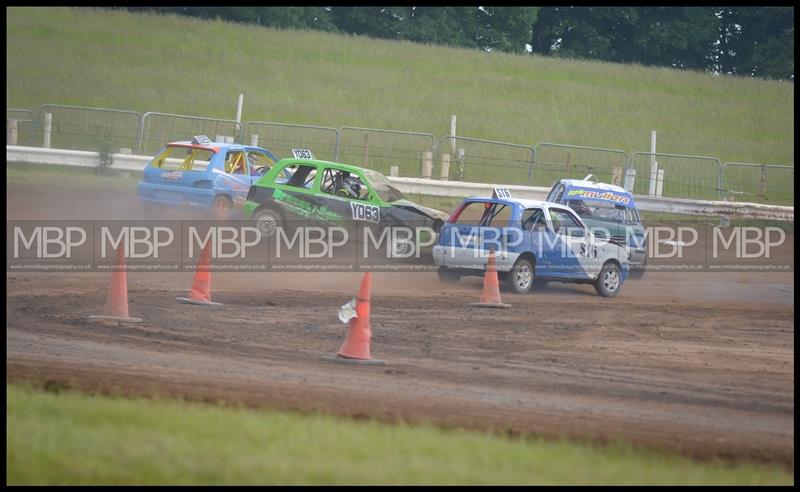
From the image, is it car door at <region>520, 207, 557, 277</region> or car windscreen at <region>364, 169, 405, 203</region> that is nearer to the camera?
car door at <region>520, 207, 557, 277</region>

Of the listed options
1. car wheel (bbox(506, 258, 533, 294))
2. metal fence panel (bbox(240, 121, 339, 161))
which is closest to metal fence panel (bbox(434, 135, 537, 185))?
metal fence panel (bbox(240, 121, 339, 161))

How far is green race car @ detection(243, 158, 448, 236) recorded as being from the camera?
2003 centimetres

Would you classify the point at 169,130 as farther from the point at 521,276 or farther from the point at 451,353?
the point at 451,353

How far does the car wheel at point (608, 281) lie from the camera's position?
18.3 metres

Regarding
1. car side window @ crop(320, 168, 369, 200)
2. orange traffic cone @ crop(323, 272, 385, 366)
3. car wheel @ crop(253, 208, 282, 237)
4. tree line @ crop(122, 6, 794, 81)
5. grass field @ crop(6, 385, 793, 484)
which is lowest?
grass field @ crop(6, 385, 793, 484)

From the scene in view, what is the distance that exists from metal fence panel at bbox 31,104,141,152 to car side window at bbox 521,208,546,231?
14305 mm

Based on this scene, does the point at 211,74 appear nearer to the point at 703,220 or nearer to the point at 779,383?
the point at 703,220

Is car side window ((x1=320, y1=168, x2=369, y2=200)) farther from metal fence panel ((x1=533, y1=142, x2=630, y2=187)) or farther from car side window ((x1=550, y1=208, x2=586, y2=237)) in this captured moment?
metal fence panel ((x1=533, y1=142, x2=630, y2=187))

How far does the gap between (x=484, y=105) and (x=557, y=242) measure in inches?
1143

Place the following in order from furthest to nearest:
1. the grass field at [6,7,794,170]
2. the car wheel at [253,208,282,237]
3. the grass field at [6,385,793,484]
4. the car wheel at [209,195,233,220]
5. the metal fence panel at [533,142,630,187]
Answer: the grass field at [6,7,794,170] → the metal fence panel at [533,142,630,187] → the car wheel at [209,195,233,220] → the car wheel at [253,208,282,237] → the grass field at [6,385,793,484]

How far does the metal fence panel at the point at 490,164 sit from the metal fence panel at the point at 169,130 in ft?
19.2

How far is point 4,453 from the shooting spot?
6539 mm

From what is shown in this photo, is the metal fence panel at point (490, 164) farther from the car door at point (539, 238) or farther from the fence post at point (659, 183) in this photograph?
the car door at point (539, 238)

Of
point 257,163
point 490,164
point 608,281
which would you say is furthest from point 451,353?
point 490,164
